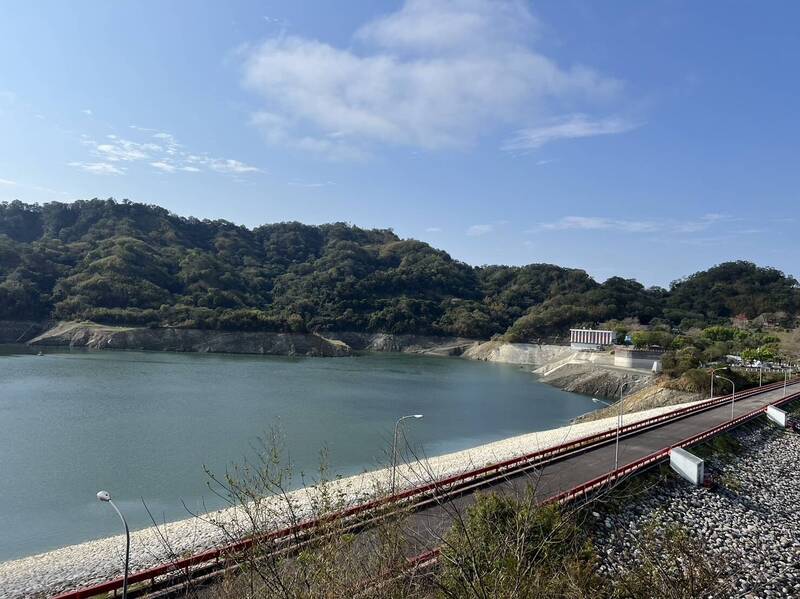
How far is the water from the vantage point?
72.0ft

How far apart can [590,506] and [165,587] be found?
11.6 meters

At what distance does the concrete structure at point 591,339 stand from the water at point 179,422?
A: 2201cm

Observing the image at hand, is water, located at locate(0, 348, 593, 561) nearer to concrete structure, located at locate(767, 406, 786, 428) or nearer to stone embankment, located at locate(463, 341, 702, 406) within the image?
stone embankment, located at locate(463, 341, 702, 406)

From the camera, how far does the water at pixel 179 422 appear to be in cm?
2194

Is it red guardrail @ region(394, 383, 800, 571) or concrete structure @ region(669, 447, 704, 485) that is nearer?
red guardrail @ region(394, 383, 800, 571)

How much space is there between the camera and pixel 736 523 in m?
18.8

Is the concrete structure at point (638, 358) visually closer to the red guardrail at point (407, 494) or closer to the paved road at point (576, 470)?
the red guardrail at point (407, 494)

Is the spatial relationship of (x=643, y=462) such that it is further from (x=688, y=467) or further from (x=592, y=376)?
(x=592, y=376)

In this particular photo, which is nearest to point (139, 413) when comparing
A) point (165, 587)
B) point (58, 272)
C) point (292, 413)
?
point (292, 413)

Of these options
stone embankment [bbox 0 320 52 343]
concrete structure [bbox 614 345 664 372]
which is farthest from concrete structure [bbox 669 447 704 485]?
stone embankment [bbox 0 320 52 343]

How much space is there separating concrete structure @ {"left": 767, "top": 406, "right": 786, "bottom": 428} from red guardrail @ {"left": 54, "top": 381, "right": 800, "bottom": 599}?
3317 millimetres

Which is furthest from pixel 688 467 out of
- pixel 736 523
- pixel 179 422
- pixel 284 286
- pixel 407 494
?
pixel 284 286

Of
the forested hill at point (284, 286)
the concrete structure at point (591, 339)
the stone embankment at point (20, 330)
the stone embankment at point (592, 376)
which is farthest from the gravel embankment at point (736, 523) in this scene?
the stone embankment at point (20, 330)

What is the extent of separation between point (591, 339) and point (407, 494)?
86.2 meters
